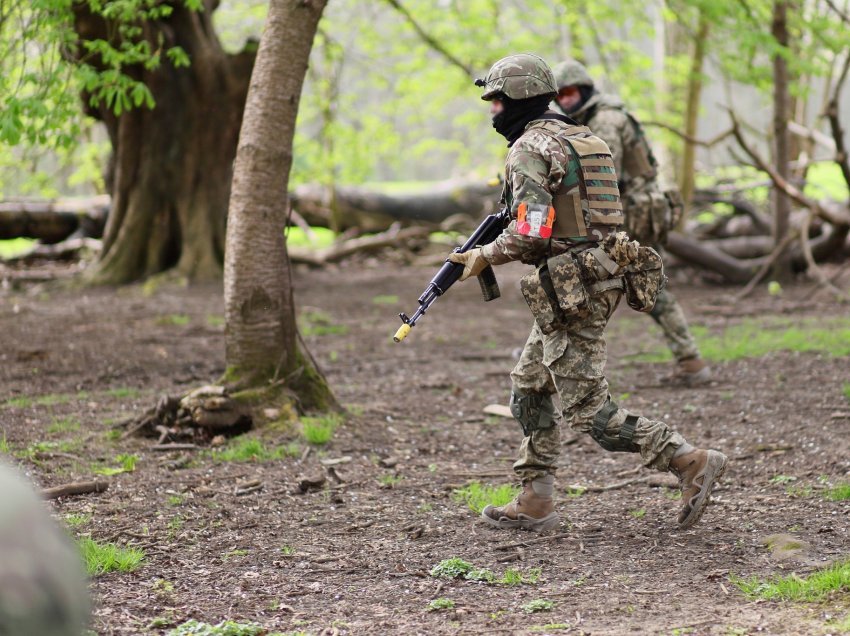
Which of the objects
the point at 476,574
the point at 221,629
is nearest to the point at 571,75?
the point at 476,574

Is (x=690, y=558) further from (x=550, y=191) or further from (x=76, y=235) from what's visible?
(x=76, y=235)

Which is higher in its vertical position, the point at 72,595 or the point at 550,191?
the point at 550,191

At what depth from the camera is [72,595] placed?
7.37 feet

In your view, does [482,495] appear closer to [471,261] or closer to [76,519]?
[471,261]

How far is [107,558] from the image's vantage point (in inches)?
159

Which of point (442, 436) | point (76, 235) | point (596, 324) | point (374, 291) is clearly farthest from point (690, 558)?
point (76, 235)

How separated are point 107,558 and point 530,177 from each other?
245cm

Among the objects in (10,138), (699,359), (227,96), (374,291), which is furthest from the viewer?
(374,291)

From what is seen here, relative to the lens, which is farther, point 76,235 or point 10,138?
point 76,235

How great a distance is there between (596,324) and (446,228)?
468 inches

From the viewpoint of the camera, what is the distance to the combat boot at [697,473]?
434 cm

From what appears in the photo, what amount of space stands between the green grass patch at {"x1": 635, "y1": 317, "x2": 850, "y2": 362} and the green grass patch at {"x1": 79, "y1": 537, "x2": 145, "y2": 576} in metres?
5.65

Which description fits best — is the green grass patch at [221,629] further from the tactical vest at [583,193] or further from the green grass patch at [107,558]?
the tactical vest at [583,193]

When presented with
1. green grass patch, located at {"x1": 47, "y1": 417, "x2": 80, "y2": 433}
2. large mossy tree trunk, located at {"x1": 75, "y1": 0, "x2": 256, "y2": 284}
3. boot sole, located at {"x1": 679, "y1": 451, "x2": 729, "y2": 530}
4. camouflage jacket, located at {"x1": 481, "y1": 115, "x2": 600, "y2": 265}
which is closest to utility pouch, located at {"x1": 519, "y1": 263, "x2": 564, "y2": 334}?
camouflage jacket, located at {"x1": 481, "y1": 115, "x2": 600, "y2": 265}
